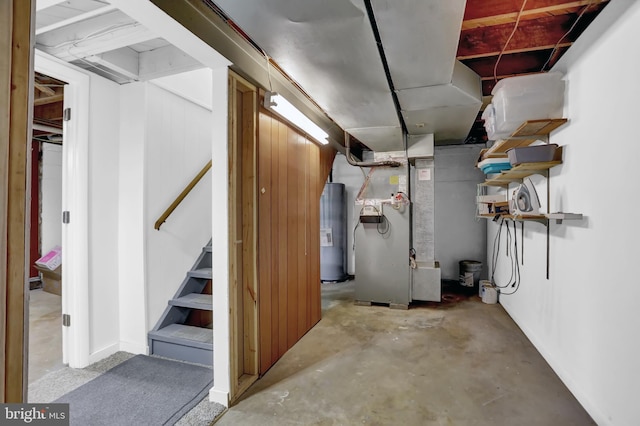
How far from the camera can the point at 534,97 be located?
250cm

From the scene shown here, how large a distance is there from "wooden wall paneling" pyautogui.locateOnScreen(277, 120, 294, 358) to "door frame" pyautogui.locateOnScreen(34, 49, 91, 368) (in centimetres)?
158

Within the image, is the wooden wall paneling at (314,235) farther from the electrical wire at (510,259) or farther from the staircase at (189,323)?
the electrical wire at (510,259)

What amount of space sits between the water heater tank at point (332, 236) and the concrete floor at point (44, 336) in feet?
12.7

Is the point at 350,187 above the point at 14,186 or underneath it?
above

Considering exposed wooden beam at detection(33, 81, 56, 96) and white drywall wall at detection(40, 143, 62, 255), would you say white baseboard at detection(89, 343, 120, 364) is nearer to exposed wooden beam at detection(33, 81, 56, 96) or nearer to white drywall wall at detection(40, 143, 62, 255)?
exposed wooden beam at detection(33, 81, 56, 96)

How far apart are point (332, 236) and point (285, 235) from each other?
3.09 metres

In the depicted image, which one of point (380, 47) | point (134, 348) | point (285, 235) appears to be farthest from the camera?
point (285, 235)

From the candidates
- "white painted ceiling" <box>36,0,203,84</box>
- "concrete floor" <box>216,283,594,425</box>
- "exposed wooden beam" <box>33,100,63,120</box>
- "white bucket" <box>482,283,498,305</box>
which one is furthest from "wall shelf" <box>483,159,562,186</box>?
"exposed wooden beam" <box>33,100,63,120</box>

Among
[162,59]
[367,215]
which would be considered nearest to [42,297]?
[162,59]

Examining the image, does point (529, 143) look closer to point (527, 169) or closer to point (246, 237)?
point (527, 169)

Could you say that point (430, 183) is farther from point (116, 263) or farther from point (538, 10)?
point (116, 263)

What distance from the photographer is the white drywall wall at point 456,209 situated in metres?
5.62

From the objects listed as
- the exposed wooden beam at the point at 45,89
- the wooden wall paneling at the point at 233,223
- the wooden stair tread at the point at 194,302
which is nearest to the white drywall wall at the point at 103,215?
the wooden stair tread at the point at 194,302

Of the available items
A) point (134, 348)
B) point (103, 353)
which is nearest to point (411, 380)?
point (134, 348)
